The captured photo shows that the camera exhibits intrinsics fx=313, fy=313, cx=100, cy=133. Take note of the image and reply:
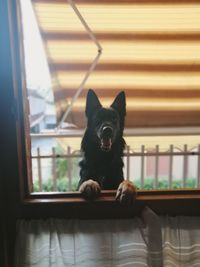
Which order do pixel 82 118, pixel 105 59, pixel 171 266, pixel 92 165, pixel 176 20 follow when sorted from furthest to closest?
1. pixel 82 118
2. pixel 105 59
3. pixel 176 20
4. pixel 92 165
5. pixel 171 266

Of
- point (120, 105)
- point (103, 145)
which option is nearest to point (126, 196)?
point (103, 145)

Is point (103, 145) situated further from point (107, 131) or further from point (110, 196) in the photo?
point (110, 196)

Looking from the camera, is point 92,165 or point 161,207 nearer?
point 161,207

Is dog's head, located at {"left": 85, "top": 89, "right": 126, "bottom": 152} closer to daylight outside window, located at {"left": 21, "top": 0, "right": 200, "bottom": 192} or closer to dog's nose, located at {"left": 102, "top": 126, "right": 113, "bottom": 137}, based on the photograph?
dog's nose, located at {"left": 102, "top": 126, "right": 113, "bottom": 137}

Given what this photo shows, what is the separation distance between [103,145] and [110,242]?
53 centimetres

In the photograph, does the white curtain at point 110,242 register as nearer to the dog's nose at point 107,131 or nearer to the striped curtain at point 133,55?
the dog's nose at point 107,131

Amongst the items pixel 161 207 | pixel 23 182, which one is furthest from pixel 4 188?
pixel 161 207

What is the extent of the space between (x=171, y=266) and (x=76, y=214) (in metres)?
0.29

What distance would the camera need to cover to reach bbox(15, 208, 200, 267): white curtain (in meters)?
0.85

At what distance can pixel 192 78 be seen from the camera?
2.05 m

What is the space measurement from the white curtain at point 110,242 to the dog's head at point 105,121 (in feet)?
1.62

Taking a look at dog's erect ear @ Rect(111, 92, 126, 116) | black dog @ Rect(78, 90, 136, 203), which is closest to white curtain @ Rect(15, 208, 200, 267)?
black dog @ Rect(78, 90, 136, 203)

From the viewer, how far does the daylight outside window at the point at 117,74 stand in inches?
65.9

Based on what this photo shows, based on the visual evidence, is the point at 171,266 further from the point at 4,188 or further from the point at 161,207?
the point at 4,188
